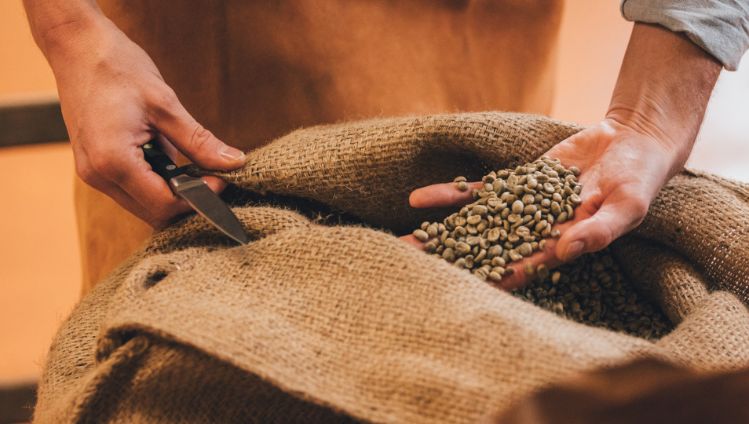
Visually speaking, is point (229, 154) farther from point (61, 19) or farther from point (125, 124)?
point (61, 19)

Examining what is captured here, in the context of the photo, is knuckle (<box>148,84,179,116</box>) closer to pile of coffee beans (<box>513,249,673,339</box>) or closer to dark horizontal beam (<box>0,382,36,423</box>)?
pile of coffee beans (<box>513,249,673,339</box>)

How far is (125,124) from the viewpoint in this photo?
0.85 meters

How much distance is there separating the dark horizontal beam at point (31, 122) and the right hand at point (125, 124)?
444mm

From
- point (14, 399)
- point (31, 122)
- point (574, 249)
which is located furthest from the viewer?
point (14, 399)

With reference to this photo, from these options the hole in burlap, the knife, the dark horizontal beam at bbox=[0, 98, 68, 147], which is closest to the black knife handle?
the knife

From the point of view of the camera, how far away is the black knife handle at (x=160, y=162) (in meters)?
0.84

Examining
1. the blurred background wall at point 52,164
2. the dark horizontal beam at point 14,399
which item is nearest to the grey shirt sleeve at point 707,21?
the blurred background wall at point 52,164

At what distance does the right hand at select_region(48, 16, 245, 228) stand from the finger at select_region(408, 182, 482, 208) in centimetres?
24

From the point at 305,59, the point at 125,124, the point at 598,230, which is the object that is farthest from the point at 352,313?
the point at 305,59

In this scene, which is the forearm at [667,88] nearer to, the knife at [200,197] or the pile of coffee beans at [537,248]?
the pile of coffee beans at [537,248]

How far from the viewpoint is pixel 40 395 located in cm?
75

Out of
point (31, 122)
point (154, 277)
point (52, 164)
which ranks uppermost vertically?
point (154, 277)

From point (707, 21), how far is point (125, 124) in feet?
2.75

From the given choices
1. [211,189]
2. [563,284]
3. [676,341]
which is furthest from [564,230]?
[211,189]
